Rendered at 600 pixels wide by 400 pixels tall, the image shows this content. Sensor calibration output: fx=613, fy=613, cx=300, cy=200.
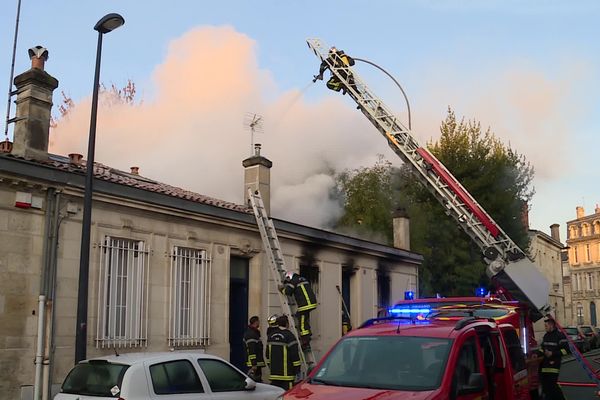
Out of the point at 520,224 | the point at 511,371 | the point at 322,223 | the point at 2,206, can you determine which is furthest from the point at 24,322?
the point at 322,223

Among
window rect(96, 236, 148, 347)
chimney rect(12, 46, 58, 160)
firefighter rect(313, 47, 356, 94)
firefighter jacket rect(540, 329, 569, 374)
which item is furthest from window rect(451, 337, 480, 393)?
firefighter rect(313, 47, 356, 94)

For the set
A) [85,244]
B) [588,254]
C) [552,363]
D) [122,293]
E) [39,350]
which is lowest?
[552,363]

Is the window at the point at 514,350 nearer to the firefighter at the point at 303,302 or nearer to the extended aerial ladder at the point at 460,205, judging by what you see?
the firefighter at the point at 303,302

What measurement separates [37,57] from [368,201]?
25563 mm

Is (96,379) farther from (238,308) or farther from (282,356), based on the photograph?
(238,308)

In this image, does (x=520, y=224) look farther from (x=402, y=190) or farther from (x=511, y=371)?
(x=511, y=371)

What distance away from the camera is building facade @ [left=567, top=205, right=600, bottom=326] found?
243 ft

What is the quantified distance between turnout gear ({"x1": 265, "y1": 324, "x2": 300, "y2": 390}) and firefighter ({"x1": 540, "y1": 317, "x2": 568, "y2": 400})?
14.6 ft

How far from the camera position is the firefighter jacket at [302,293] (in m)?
10.9

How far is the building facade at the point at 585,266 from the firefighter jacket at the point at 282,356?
73.6 m

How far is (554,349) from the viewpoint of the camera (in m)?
10.5

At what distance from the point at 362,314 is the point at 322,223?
59.0ft

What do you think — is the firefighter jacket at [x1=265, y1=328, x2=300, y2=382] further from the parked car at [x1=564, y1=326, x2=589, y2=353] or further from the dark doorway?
the parked car at [x1=564, y1=326, x2=589, y2=353]

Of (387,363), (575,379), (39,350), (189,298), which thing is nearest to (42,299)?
(39,350)
